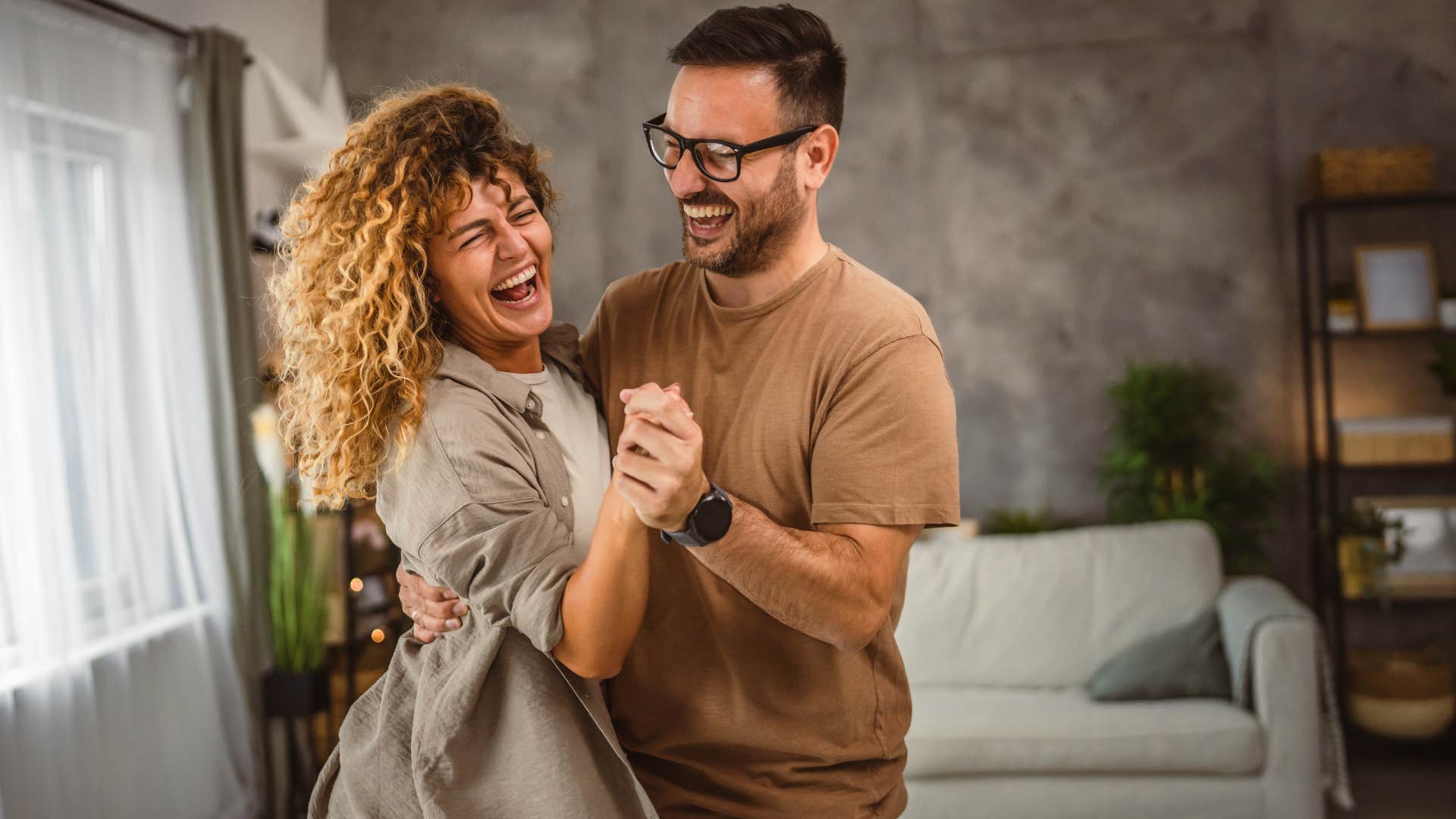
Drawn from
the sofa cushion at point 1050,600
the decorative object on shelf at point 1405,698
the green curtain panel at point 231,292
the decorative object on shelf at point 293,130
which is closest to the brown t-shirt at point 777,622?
the sofa cushion at point 1050,600

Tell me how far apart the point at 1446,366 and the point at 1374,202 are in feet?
2.23

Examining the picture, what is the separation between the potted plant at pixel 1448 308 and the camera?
13.7ft

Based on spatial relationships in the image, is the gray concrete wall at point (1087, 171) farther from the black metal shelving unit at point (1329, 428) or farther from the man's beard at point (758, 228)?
the man's beard at point (758, 228)

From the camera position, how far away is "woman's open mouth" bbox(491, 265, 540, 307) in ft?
4.67

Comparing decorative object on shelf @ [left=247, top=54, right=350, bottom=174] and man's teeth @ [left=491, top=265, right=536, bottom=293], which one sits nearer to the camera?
man's teeth @ [left=491, top=265, right=536, bottom=293]

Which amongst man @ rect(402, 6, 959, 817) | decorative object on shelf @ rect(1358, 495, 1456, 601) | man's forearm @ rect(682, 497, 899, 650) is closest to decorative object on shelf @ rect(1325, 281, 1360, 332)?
decorative object on shelf @ rect(1358, 495, 1456, 601)

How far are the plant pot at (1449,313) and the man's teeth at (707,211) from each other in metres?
3.85

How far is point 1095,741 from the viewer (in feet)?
11.2

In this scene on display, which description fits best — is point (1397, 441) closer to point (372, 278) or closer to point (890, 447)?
point (890, 447)

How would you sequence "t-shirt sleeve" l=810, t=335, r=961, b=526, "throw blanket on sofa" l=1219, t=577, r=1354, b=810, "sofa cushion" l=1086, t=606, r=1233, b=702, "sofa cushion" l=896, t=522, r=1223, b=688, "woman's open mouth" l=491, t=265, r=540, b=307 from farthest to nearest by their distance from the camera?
"sofa cushion" l=896, t=522, r=1223, b=688, "sofa cushion" l=1086, t=606, r=1233, b=702, "throw blanket on sofa" l=1219, t=577, r=1354, b=810, "woman's open mouth" l=491, t=265, r=540, b=307, "t-shirt sleeve" l=810, t=335, r=961, b=526

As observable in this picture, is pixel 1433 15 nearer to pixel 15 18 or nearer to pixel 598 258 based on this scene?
pixel 598 258

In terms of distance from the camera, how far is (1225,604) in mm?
3770

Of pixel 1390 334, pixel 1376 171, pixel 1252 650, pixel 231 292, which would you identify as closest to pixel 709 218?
pixel 1252 650

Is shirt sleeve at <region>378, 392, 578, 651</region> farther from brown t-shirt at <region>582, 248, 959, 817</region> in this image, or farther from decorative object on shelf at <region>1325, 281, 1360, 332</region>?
decorative object on shelf at <region>1325, 281, 1360, 332</region>
